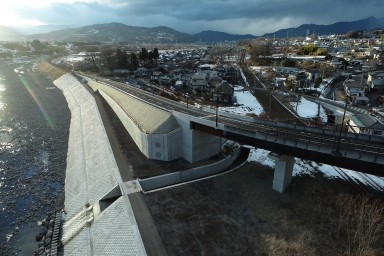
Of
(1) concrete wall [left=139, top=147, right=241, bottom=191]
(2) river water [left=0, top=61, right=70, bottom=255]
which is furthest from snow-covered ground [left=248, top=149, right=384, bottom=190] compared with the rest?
(2) river water [left=0, top=61, right=70, bottom=255]

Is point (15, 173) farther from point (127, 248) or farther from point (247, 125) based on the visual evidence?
point (247, 125)

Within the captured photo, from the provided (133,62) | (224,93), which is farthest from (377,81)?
(133,62)

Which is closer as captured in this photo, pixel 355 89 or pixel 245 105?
pixel 355 89

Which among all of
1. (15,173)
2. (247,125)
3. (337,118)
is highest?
(247,125)

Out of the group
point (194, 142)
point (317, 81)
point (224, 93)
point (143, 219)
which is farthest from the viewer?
point (317, 81)

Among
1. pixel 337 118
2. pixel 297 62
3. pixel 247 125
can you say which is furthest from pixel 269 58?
pixel 247 125

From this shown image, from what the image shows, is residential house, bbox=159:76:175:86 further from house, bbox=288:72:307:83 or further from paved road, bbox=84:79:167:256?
paved road, bbox=84:79:167:256

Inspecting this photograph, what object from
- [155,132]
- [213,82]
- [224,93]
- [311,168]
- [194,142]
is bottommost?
[311,168]

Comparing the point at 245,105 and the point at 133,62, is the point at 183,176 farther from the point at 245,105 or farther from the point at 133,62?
Answer: the point at 133,62
